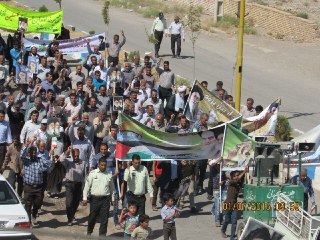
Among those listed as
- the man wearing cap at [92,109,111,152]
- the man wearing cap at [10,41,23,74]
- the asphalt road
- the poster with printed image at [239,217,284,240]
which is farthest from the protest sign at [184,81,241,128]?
the poster with printed image at [239,217,284,240]

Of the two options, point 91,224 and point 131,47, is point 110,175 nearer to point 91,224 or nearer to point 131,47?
point 91,224

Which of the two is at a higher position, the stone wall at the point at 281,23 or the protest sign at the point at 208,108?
the protest sign at the point at 208,108

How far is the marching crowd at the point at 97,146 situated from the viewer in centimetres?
1912

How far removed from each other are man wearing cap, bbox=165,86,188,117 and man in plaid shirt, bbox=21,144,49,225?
5.56 metres

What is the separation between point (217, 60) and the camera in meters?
37.3

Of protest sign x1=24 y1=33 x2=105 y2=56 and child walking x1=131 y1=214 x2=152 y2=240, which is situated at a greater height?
child walking x1=131 y1=214 x2=152 y2=240

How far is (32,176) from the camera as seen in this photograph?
19469 mm

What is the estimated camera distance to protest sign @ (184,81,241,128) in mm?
22484

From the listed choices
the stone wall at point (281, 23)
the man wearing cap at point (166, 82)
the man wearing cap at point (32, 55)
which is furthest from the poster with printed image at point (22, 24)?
the stone wall at point (281, 23)

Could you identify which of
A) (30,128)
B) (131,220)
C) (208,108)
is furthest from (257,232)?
(208,108)

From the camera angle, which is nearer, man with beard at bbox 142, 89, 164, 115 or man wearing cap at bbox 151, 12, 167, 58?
man with beard at bbox 142, 89, 164, 115

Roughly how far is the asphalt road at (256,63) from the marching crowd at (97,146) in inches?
239

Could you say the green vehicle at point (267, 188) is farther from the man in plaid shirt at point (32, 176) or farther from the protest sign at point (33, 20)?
the protest sign at point (33, 20)

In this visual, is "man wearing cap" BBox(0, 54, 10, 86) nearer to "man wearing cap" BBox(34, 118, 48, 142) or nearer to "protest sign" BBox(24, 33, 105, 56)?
"protest sign" BBox(24, 33, 105, 56)
